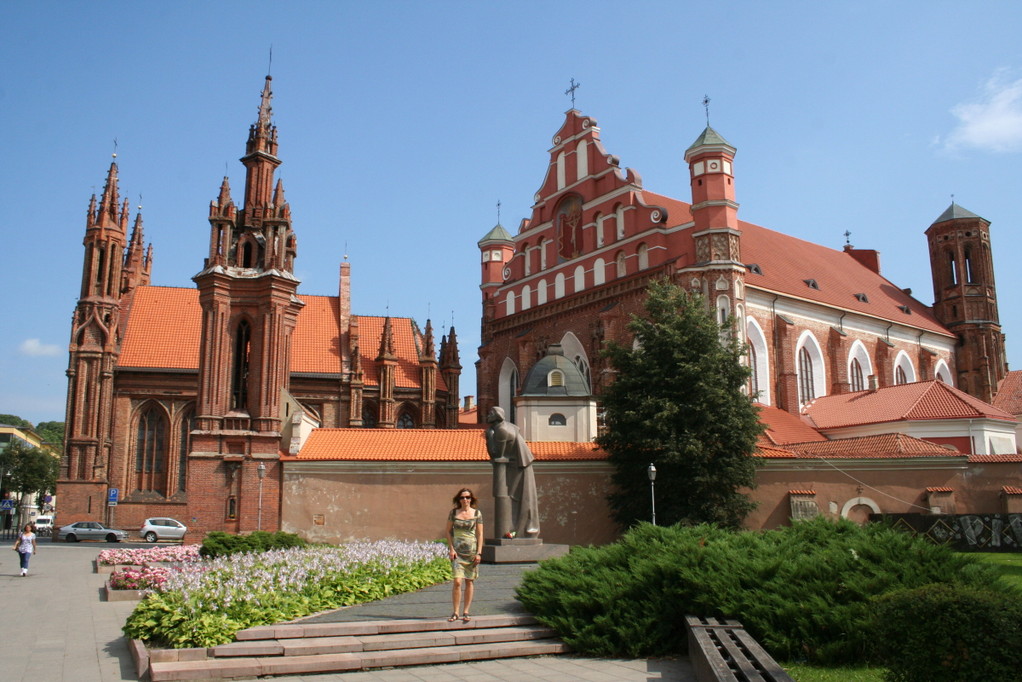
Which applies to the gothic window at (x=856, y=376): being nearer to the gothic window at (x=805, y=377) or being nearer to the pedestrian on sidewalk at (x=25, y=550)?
the gothic window at (x=805, y=377)

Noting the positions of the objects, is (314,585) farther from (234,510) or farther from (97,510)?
(97,510)

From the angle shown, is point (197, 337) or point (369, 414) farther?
point (369, 414)

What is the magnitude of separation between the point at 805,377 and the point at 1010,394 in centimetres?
1699

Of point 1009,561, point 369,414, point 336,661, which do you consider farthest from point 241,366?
point 1009,561

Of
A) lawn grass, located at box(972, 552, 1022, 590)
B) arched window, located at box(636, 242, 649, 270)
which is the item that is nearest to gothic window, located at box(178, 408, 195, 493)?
arched window, located at box(636, 242, 649, 270)

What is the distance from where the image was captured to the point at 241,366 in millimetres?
28219

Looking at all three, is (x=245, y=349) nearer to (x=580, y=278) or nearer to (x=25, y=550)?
(x=25, y=550)

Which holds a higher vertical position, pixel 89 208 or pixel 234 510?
pixel 89 208

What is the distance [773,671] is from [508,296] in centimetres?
3655

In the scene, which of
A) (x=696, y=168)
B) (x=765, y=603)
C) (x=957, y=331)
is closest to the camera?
(x=765, y=603)

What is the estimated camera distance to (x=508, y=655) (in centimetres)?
1032

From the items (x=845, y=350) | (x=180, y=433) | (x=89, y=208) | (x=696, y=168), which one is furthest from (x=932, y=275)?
(x=89, y=208)

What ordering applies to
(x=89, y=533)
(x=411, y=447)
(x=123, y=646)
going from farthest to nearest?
(x=89, y=533)
(x=411, y=447)
(x=123, y=646)

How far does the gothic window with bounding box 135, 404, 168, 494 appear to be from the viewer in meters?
39.3
